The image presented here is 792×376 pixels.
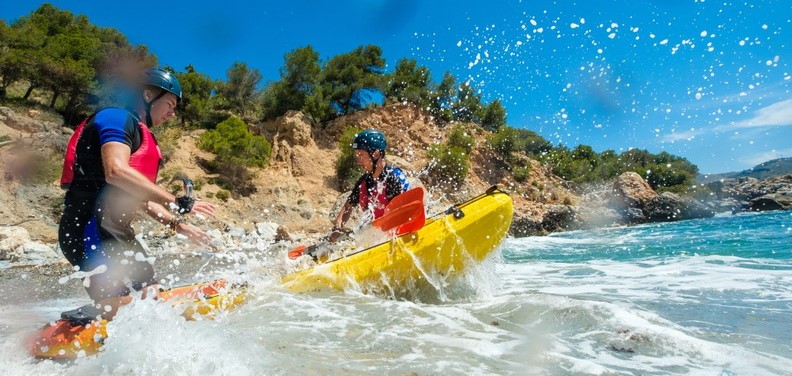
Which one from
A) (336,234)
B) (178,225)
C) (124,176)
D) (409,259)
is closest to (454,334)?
(409,259)

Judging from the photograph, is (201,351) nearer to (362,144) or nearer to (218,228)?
(362,144)

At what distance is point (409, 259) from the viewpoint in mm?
4531

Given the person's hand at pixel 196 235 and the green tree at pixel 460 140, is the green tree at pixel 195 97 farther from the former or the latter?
the person's hand at pixel 196 235

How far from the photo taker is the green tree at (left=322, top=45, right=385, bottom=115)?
28.2m

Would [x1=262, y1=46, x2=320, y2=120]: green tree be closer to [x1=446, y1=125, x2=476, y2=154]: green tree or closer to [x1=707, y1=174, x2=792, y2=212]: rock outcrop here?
[x1=446, y1=125, x2=476, y2=154]: green tree

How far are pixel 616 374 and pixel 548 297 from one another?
1.90 meters

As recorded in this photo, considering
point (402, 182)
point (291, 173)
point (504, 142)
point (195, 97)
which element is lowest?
point (402, 182)

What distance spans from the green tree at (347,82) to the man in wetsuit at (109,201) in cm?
2570

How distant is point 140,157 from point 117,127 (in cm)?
24

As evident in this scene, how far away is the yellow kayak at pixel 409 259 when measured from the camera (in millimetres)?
4523

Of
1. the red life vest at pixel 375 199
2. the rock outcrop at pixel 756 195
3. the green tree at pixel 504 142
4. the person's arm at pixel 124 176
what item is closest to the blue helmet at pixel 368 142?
the red life vest at pixel 375 199

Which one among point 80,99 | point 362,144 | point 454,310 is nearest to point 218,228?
point 80,99

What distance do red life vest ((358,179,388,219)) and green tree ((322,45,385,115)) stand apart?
23.0 metres

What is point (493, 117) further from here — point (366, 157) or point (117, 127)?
point (117, 127)
